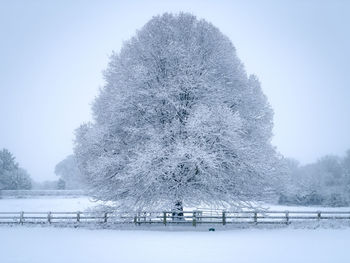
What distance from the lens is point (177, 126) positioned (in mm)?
21219

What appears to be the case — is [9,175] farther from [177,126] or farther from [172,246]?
[172,246]

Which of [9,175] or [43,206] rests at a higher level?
[9,175]

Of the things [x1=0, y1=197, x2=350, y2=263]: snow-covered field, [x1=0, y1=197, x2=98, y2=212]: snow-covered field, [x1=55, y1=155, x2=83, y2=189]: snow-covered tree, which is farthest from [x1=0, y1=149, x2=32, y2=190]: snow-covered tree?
[x1=0, y1=197, x2=350, y2=263]: snow-covered field

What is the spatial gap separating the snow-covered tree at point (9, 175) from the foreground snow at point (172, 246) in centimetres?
5558

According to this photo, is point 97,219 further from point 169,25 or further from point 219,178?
point 169,25

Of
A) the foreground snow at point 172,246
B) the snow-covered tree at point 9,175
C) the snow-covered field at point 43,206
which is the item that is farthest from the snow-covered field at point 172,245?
the snow-covered tree at point 9,175

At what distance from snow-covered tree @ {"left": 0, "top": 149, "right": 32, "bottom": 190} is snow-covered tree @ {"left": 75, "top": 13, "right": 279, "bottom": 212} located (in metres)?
56.4

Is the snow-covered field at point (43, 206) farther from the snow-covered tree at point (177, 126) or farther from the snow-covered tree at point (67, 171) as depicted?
the snow-covered tree at point (67, 171)

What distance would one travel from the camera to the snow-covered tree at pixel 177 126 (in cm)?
2056

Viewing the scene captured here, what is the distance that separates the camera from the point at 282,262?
41.1 feet

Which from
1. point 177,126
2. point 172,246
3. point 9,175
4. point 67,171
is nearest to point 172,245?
point 172,246

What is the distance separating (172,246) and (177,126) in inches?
299

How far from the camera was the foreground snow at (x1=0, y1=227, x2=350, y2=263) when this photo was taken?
1331 cm

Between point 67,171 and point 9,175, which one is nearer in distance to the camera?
point 9,175
